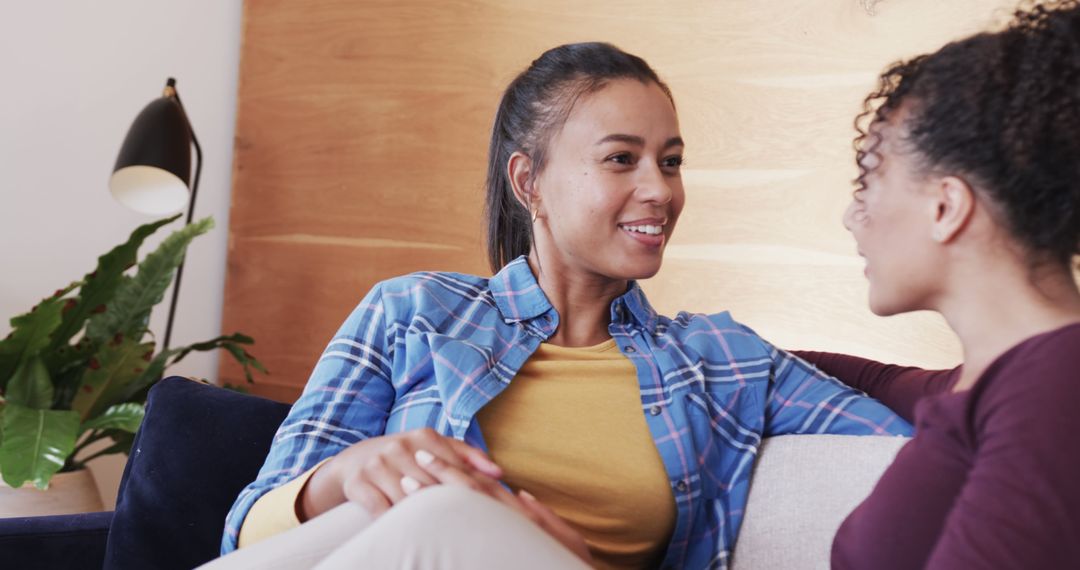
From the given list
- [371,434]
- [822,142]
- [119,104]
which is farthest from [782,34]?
[119,104]

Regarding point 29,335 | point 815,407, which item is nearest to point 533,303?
point 815,407

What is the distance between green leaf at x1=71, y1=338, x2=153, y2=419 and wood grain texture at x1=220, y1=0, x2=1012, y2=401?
Answer: 68 centimetres

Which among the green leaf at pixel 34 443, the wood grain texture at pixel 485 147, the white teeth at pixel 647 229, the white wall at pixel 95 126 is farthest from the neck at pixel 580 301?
the white wall at pixel 95 126

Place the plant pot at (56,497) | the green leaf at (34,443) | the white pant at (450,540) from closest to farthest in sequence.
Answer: the white pant at (450,540) < the green leaf at (34,443) < the plant pot at (56,497)

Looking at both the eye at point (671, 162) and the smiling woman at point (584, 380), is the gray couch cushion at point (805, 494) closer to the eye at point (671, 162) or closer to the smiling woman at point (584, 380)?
the smiling woman at point (584, 380)

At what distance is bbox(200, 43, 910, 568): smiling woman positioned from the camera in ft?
4.31

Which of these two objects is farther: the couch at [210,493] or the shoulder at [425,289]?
the shoulder at [425,289]

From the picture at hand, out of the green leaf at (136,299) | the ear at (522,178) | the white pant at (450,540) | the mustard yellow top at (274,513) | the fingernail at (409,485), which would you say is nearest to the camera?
the white pant at (450,540)

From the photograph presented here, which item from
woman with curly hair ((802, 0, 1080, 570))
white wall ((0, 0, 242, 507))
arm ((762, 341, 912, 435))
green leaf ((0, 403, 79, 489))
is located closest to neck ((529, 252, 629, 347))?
arm ((762, 341, 912, 435))

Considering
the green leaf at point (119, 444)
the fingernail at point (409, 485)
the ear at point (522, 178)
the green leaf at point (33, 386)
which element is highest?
the ear at point (522, 178)

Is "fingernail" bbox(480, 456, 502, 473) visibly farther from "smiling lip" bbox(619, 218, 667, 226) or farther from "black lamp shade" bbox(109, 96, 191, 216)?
"black lamp shade" bbox(109, 96, 191, 216)

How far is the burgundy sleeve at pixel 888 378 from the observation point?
1.28 meters

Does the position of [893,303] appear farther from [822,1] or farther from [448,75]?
[448,75]

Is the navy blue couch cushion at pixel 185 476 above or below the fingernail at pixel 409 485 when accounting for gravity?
below
